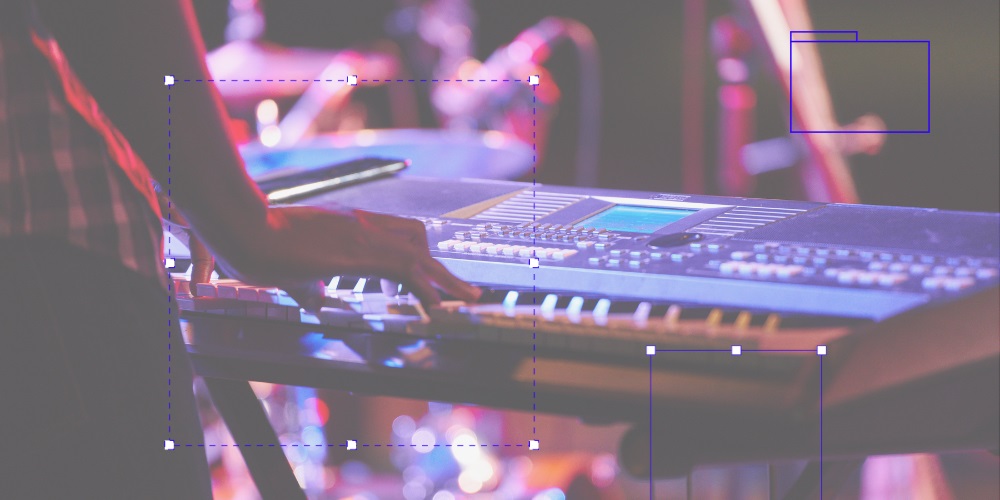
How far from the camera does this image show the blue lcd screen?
1104mm

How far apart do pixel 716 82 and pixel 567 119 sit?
29.4 inches

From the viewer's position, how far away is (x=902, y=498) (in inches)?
87.5

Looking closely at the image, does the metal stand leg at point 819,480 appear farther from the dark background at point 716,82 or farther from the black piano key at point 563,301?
the dark background at point 716,82

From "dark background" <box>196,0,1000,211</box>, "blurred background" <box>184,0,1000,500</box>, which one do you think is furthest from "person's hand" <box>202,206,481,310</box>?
"dark background" <box>196,0,1000,211</box>

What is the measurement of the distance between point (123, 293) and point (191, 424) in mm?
150

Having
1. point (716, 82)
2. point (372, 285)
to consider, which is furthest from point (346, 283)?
point (716, 82)

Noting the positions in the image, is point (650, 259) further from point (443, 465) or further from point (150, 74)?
point (443, 465)

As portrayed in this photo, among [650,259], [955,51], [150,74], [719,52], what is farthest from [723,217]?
Answer: [955,51]

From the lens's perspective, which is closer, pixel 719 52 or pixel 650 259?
pixel 650 259

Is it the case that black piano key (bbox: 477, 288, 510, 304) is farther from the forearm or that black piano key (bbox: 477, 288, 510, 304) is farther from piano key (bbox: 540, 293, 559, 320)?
the forearm

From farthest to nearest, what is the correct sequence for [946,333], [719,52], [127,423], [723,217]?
1. [719,52]
2. [723,217]
3. [127,423]
4. [946,333]

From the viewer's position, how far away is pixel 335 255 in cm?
90

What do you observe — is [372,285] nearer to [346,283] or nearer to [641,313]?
[346,283]

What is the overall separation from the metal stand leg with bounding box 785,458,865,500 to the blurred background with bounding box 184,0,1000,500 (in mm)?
1185
